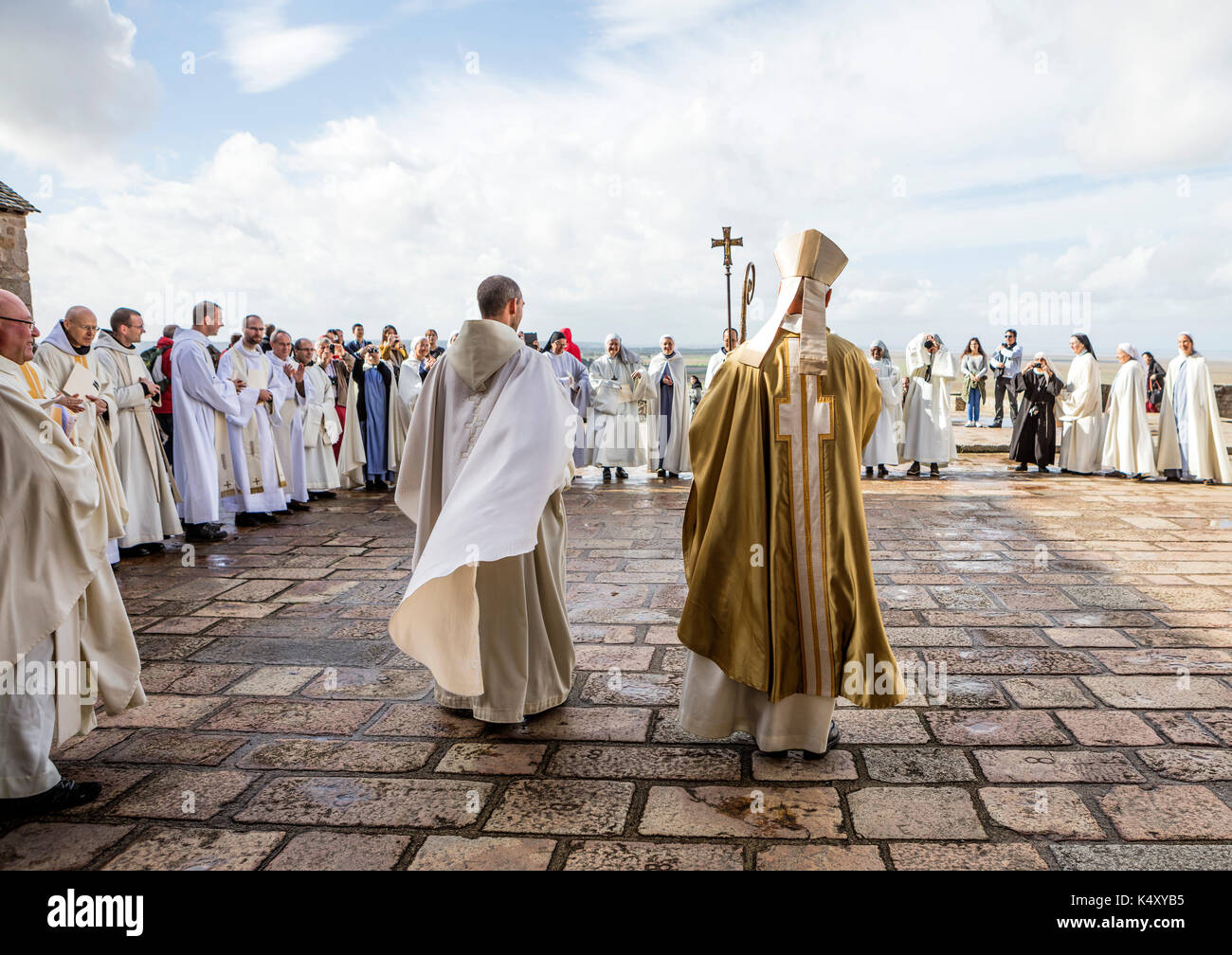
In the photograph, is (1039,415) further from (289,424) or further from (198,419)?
(198,419)

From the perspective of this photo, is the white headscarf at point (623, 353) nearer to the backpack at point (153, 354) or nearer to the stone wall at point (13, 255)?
the backpack at point (153, 354)

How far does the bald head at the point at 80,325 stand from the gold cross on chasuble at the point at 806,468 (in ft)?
15.6

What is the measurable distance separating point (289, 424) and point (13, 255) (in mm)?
9817

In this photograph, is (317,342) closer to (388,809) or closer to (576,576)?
(576,576)

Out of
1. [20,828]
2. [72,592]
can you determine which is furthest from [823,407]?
[20,828]

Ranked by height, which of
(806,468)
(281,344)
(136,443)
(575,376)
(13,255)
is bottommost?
(806,468)

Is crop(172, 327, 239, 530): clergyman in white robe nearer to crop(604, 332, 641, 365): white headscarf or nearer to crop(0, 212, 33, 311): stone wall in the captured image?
crop(604, 332, 641, 365): white headscarf

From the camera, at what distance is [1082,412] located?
11.6m

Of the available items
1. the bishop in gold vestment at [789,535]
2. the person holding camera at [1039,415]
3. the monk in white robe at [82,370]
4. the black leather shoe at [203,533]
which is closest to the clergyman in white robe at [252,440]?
the black leather shoe at [203,533]

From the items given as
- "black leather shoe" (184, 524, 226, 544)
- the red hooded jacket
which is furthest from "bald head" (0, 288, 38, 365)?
the red hooded jacket

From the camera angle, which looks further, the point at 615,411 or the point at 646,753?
the point at 615,411

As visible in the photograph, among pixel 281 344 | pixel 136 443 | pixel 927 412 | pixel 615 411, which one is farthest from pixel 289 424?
pixel 927 412
